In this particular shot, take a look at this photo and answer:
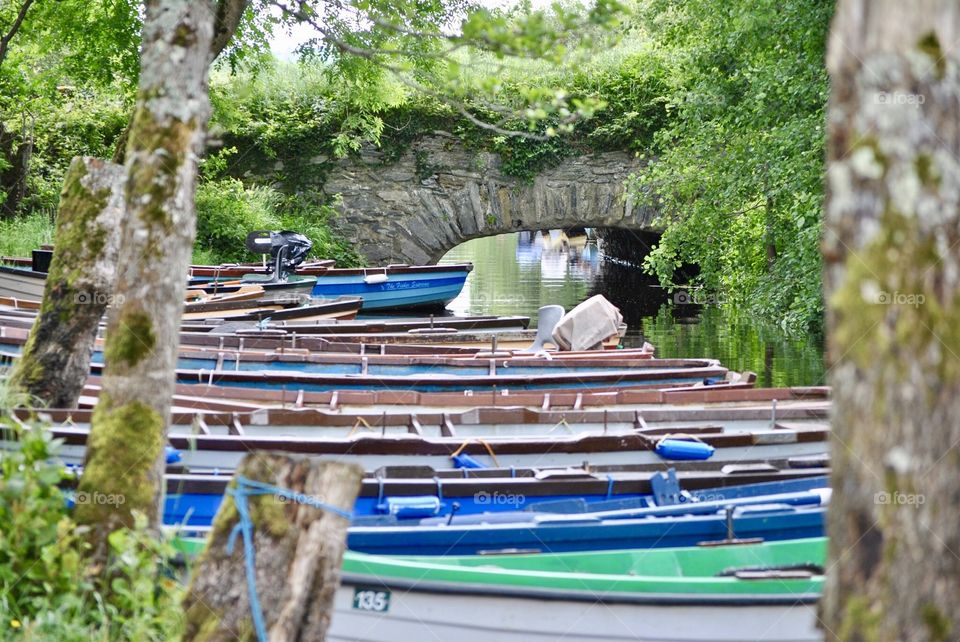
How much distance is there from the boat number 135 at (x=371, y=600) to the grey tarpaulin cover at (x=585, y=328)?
7.35m

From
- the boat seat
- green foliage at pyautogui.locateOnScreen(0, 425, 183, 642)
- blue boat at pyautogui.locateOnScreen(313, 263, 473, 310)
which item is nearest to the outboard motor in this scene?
blue boat at pyautogui.locateOnScreen(313, 263, 473, 310)

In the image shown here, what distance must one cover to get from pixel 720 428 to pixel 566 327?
441 centimetres

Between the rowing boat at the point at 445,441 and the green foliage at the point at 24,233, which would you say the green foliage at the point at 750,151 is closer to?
the rowing boat at the point at 445,441

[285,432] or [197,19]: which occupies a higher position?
[197,19]

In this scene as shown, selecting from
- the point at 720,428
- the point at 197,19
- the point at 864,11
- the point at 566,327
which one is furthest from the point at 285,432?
the point at 864,11

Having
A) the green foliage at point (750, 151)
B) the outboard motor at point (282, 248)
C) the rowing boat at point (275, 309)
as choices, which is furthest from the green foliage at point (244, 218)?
the green foliage at point (750, 151)

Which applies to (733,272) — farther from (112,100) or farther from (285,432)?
(285,432)

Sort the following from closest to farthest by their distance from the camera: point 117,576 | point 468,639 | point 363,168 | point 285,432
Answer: point 117,576
point 468,639
point 285,432
point 363,168

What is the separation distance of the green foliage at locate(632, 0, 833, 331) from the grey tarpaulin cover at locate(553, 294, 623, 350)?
117 inches

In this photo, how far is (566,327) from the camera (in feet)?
38.4

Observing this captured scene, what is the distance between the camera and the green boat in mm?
4355

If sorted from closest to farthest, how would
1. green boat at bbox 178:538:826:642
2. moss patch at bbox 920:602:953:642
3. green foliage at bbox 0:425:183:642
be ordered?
moss patch at bbox 920:602:953:642 → green foliage at bbox 0:425:183:642 → green boat at bbox 178:538:826:642

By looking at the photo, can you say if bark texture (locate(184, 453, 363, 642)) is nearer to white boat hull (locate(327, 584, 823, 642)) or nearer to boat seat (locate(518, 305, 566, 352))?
white boat hull (locate(327, 584, 823, 642))

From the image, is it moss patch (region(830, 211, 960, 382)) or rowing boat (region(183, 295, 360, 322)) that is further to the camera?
rowing boat (region(183, 295, 360, 322))
